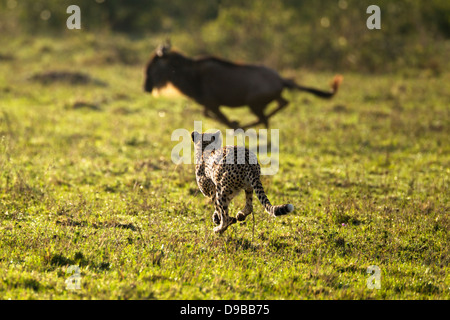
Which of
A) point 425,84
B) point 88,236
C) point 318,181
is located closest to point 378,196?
point 318,181

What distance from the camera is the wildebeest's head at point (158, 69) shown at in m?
12.6

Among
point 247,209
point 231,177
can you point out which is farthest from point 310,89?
point 231,177

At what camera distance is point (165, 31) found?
107 feet

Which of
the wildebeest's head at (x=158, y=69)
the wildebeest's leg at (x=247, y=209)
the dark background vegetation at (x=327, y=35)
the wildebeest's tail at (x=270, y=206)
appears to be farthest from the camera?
the dark background vegetation at (x=327, y=35)

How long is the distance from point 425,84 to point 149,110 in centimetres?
1001

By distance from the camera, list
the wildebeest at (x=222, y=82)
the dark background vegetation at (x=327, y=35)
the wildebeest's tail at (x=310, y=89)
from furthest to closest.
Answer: the dark background vegetation at (x=327, y=35) → the wildebeest's tail at (x=310, y=89) → the wildebeest at (x=222, y=82)

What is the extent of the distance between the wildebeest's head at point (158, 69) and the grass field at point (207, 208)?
3.53 ft

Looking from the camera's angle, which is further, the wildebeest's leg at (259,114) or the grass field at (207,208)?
the wildebeest's leg at (259,114)

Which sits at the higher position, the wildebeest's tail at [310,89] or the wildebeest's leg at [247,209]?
the wildebeest's tail at [310,89]

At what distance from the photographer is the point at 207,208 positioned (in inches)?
305

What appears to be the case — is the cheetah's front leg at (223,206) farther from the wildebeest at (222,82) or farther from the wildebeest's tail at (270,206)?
the wildebeest at (222,82)

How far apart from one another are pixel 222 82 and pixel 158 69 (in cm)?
Answer: 162

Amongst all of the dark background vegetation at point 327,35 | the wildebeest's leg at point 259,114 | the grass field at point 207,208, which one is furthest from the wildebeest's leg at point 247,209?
the dark background vegetation at point 327,35
